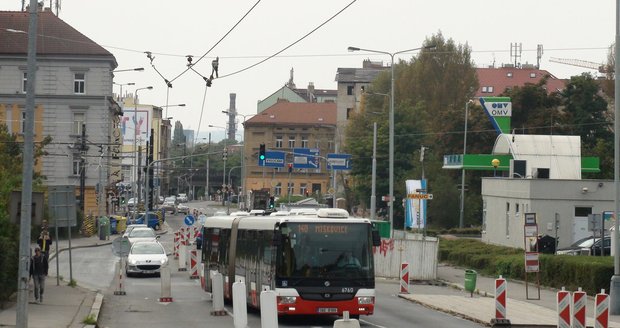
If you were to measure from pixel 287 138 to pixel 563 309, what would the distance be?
369 ft

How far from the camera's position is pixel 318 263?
81.8 ft

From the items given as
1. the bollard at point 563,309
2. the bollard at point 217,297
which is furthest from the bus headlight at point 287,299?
the bollard at point 563,309

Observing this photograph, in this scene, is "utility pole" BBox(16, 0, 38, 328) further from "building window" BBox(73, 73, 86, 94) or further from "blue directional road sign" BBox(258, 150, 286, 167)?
"building window" BBox(73, 73, 86, 94)

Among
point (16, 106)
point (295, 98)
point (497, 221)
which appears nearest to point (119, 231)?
point (16, 106)

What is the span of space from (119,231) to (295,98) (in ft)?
295

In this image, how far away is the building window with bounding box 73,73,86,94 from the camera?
263 feet

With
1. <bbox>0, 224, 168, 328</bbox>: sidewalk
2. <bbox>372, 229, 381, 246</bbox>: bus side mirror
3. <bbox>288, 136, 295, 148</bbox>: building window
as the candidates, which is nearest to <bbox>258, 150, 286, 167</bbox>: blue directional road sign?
<bbox>0, 224, 168, 328</bbox>: sidewalk

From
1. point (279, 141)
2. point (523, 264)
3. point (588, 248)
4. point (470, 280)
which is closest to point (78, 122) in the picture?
point (523, 264)

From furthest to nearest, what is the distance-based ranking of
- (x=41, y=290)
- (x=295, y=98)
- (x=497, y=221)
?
(x=295, y=98)
(x=497, y=221)
(x=41, y=290)

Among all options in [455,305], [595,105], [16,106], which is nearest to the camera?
[455,305]

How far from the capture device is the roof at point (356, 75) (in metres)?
139

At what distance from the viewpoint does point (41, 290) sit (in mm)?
29500

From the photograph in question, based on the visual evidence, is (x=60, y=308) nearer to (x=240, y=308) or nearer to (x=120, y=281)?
(x=120, y=281)

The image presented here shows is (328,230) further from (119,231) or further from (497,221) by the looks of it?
(119,231)
